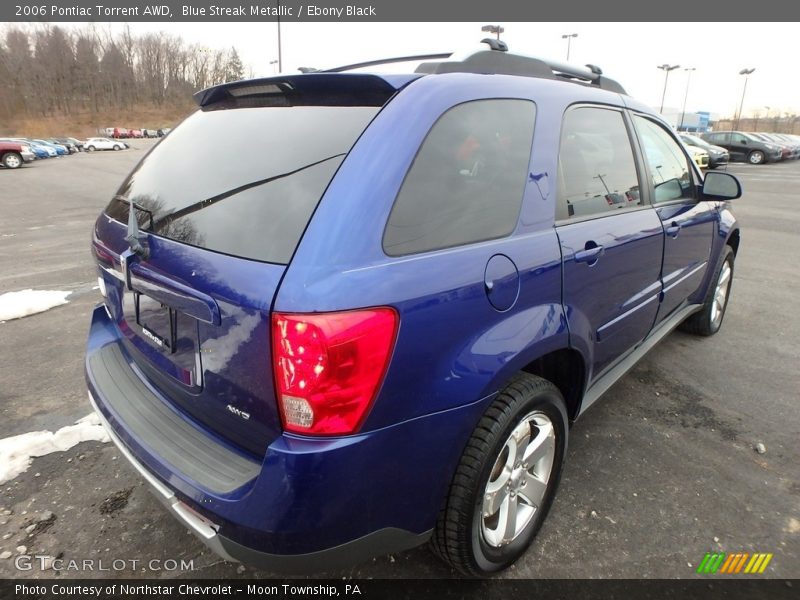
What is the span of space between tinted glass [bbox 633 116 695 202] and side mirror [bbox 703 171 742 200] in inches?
3.8

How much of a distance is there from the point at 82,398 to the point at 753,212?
13.4m

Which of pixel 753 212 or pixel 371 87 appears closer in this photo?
pixel 371 87

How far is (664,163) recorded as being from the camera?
10.6 feet

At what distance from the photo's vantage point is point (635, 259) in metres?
2.62

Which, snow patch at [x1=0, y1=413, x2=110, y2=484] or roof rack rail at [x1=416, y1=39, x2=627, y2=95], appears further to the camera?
snow patch at [x1=0, y1=413, x2=110, y2=484]

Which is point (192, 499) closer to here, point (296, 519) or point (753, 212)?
point (296, 519)

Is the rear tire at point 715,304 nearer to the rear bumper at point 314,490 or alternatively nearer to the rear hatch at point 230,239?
the rear bumper at point 314,490

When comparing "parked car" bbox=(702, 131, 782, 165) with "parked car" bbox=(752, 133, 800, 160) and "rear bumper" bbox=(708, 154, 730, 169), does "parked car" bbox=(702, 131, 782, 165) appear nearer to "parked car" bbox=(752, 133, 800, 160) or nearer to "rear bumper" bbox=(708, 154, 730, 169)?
"parked car" bbox=(752, 133, 800, 160)

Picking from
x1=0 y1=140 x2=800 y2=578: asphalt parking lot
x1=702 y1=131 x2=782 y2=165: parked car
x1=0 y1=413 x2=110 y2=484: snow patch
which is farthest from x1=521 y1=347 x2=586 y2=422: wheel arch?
x1=702 y1=131 x2=782 y2=165: parked car

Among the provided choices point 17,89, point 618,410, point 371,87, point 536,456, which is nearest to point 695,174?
point 618,410

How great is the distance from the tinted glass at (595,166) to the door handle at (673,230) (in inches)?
13.1

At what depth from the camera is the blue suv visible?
1437 mm

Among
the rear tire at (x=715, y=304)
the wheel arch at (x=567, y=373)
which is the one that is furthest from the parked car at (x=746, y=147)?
the wheel arch at (x=567, y=373)

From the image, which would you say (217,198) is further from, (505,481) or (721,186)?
(721,186)
